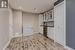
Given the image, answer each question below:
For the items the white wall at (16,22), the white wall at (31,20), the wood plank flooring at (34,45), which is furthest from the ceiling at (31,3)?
the white wall at (31,20)

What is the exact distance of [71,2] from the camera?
4.14 m

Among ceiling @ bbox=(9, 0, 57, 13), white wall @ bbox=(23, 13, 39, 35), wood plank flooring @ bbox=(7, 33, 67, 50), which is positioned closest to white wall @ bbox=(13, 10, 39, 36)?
white wall @ bbox=(23, 13, 39, 35)

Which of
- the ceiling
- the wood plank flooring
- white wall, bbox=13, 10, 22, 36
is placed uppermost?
the ceiling

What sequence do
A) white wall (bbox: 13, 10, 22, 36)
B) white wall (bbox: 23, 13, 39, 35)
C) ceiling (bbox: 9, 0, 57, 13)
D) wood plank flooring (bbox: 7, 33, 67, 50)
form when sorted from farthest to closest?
1. white wall (bbox: 23, 13, 39, 35)
2. white wall (bbox: 13, 10, 22, 36)
3. ceiling (bbox: 9, 0, 57, 13)
4. wood plank flooring (bbox: 7, 33, 67, 50)

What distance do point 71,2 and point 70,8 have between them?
258 millimetres

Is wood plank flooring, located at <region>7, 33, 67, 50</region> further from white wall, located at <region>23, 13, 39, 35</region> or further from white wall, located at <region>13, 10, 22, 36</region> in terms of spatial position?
white wall, located at <region>23, 13, 39, 35</region>

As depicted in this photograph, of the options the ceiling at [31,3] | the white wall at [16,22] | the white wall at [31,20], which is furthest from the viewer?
the white wall at [31,20]

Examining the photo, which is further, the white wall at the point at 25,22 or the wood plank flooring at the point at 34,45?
the white wall at the point at 25,22

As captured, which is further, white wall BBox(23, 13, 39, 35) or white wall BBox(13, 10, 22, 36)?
white wall BBox(23, 13, 39, 35)

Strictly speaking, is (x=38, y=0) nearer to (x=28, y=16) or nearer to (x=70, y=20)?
(x=70, y=20)

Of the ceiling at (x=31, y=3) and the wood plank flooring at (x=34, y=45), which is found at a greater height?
the ceiling at (x=31, y=3)

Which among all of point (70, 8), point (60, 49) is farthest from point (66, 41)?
point (70, 8)

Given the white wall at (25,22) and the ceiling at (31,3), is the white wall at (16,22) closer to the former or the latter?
the white wall at (25,22)

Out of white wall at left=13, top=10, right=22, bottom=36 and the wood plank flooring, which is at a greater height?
white wall at left=13, top=10, right=22, bottom=36
